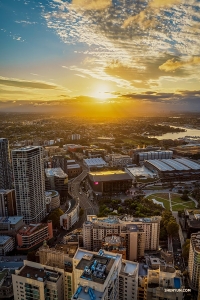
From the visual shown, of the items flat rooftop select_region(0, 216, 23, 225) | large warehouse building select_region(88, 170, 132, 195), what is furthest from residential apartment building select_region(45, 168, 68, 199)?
flat rooftop select_region(0, 216, 23, 225)

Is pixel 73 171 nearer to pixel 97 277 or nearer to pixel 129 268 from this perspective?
pixel 129 268

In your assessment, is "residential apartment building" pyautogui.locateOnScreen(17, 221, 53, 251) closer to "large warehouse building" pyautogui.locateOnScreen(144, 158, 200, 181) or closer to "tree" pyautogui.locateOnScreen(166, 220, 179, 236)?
"tree" pyautogui.locateOnScreen(166, 220, 179, 236)

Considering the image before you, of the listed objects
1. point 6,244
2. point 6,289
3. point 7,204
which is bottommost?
point 6,289

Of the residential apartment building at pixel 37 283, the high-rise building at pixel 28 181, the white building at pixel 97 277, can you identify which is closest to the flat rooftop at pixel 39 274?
the residential apartment building at pixel 37 283

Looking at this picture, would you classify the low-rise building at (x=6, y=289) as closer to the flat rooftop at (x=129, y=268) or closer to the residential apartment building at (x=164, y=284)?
the flat rooftop at (x=129, y=268)

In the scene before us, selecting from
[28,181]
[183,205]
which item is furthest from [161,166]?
[28,181]

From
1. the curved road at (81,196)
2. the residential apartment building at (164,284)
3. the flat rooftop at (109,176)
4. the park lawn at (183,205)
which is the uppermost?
the residential apartment building at (164,284)

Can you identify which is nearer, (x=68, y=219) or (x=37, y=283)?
(x=37, y=283)
